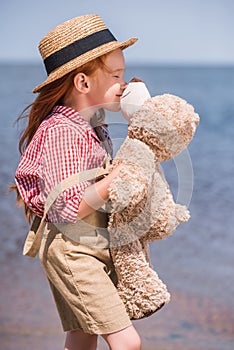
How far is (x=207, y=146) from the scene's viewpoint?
18.1ft

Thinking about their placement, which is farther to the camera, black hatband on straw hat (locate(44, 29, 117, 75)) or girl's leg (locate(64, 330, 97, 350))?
girl's leg (locate(64, 330, 97, 350))

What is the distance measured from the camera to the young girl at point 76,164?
57.1 inches

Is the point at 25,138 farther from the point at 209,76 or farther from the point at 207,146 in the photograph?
the point at 209,76

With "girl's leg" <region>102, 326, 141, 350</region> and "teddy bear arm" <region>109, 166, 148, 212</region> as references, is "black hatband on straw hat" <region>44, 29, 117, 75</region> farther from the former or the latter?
"girl's leg" <region>102, 326, 141, 350</region>

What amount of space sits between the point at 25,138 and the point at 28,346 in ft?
3.54

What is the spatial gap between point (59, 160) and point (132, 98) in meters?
0.21

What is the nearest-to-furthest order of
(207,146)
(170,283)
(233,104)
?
(170,283) < (207,146) < (233,104)

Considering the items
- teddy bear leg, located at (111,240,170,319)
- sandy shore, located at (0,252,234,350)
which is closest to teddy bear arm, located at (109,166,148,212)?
teddy bear leg, located at (111,240,170,319)

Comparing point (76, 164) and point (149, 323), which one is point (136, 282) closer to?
point (76, 164)

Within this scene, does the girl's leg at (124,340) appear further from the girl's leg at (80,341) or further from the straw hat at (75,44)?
the straw hat at (75,44)

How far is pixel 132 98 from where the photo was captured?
1.52 metres

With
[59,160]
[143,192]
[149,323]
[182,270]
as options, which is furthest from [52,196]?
[182,270]

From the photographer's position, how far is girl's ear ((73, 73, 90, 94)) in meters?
1.56

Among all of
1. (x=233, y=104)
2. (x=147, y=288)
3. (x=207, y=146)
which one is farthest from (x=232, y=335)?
(x=233, y=104)
